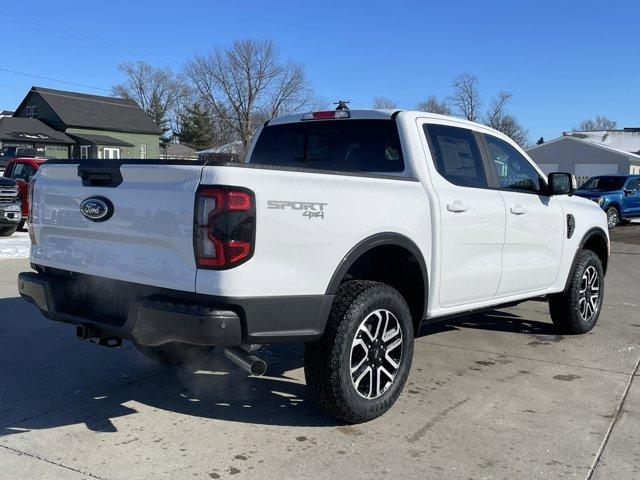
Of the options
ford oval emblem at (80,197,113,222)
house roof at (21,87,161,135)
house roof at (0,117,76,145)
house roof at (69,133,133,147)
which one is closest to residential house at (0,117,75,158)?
house roof at (0,117,76,145)

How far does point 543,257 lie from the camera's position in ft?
18.1

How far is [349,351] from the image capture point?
3.66 m

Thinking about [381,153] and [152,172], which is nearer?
[152,172]

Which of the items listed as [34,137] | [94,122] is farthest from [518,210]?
[94,122]

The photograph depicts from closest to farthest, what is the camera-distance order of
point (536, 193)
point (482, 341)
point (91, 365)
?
point (91, 365), point (536, 193), point (482, 341)

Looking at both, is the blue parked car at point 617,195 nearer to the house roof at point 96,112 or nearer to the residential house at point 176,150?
the house roof at point 96,112

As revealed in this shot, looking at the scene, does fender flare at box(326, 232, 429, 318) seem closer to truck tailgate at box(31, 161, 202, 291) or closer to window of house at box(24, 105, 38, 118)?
truck tailgate at box(31, 161, 202, 291)

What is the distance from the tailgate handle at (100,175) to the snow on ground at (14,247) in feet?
24.8

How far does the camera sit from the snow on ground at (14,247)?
10544mm

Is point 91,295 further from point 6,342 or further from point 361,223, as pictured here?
point 6,342

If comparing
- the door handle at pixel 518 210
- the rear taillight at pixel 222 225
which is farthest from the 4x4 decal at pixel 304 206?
the door handle at pixel 518 210

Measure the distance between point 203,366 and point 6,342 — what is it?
186 centimetres

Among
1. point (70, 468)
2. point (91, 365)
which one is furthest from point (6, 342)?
point (70, 468)

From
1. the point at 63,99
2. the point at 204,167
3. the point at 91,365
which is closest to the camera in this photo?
the point at 204,167
